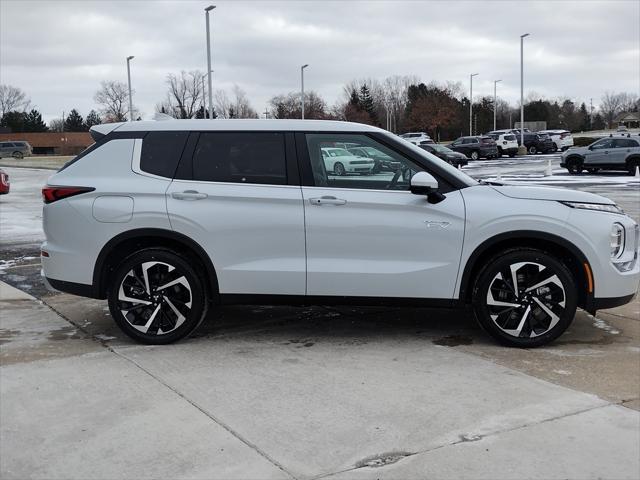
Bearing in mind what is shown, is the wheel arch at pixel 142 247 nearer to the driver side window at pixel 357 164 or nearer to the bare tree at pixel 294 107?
the driver side window at pixel 357 164

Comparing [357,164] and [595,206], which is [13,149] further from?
[595,206]

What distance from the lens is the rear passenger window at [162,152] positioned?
543cm

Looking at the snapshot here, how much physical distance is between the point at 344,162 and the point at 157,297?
1842mm

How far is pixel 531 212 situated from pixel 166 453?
320 cm

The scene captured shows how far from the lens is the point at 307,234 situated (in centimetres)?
520

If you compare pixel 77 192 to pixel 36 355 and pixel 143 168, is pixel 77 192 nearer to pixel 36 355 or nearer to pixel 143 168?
pixel 143 168

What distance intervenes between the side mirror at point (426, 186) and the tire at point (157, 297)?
1845mm

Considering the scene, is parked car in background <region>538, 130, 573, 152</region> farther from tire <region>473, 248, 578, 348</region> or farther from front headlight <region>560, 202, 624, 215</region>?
tire <region>473, 248, 578, 348</region>

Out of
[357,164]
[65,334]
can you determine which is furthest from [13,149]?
[357,164]

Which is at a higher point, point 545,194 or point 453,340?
point 545,194

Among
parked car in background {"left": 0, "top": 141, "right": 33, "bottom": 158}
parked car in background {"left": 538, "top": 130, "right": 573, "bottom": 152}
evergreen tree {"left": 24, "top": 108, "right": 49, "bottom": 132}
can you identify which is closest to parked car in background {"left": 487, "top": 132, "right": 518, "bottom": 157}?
parked car in background {"left": 538, "top": 130, "right": 573, "bottom": 152}

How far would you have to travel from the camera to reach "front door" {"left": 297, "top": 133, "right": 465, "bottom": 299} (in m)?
5.14

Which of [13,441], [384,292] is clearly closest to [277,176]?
[384,292]

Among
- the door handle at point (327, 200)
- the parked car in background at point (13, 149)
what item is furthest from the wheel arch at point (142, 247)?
the parked car in background at point (13, 149)
